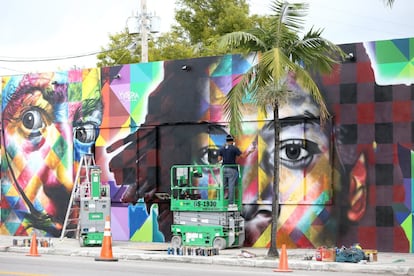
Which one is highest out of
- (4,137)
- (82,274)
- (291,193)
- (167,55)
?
(167,55)

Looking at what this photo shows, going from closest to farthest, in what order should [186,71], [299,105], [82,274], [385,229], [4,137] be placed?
1. [82,274]
2. [385,229]
3. [299,105]
4. [186,71]
5. [4,137]

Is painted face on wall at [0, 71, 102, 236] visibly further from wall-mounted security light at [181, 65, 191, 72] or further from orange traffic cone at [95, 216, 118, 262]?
orange traffic cone at [95, 216, 118, 262]

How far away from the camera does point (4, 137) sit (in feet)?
92.6

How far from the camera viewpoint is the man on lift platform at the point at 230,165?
21.3 meters

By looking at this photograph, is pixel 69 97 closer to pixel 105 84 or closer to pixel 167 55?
pixel 105 84

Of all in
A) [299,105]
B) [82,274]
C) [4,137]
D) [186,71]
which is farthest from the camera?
[4,137]

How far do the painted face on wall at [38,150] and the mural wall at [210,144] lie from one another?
39 millimetres

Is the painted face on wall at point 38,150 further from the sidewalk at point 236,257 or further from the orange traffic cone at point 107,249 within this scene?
the orange traffic cone at point 107,249

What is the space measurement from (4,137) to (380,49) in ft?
45.4

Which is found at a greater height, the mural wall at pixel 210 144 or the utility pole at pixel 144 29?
the utility pole at pixel 144 29

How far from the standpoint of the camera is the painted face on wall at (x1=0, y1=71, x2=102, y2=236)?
26.4 m

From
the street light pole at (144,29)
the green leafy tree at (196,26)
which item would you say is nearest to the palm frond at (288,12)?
the street light pole at (144,29)

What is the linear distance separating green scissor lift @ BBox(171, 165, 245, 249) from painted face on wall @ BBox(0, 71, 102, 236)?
5058 mm

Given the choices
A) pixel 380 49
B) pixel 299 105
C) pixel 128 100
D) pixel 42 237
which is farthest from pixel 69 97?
pixel 380 49
